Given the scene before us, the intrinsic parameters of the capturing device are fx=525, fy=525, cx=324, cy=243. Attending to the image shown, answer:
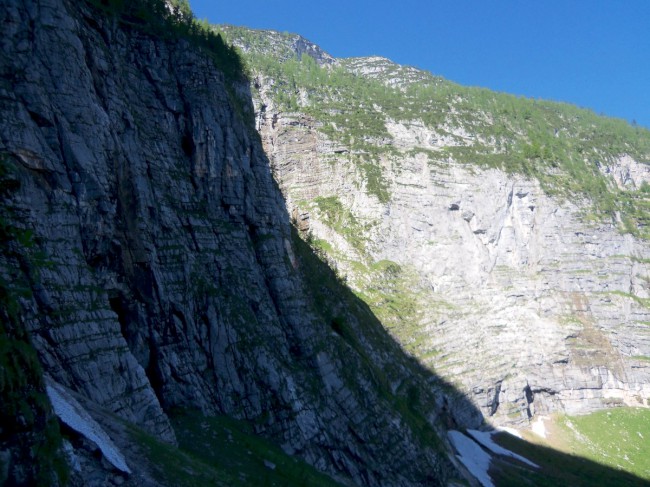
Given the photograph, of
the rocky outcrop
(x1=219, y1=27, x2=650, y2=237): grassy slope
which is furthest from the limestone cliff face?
(x1=219, y1=27, x2=650, y2=237): grassy slope

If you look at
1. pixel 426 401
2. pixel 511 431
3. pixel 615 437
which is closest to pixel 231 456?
pixel 426 401

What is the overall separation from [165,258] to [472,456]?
38.4m

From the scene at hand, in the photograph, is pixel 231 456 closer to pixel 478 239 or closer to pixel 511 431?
pixel 511 431

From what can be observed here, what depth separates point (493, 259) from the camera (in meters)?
77.6

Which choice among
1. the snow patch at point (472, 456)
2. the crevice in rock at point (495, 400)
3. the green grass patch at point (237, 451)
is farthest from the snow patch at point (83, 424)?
the crevice in rock at point (495, 400)

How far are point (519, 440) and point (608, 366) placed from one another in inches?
850

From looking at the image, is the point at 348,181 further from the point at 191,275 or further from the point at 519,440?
the point at 191,275

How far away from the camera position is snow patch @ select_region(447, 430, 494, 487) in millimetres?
46250

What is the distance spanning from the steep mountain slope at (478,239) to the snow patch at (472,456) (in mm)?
9354

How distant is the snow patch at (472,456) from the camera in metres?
46.2

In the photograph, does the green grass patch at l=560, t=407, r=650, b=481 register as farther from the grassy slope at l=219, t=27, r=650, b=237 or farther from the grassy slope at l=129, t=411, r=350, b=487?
the grassy slope at l=129, t=411, r=350, b=487

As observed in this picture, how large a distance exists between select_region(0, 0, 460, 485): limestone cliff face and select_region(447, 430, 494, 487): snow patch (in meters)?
9.93

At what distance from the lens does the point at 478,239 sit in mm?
78188

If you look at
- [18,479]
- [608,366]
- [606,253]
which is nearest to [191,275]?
[18,479]
